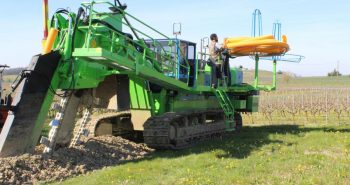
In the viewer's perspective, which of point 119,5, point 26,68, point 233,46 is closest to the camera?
point 26,68

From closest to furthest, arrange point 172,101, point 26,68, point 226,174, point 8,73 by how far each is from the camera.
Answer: point 226,174 < point 26,68 < point 8,73 < point 172,101

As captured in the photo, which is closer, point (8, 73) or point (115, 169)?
point (115, 169)

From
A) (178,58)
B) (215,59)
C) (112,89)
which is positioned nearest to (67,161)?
(112,89)

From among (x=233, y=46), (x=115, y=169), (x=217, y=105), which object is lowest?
(x=115, y=169)

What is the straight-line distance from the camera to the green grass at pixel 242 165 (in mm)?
8133

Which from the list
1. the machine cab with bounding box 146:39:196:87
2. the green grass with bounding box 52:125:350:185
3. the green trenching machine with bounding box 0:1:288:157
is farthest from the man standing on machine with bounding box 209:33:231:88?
the green grass with bounding box 52:125:350:185

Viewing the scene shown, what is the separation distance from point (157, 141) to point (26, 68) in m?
3.45

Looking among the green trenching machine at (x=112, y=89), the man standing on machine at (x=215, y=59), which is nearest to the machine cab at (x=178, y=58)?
the green trenching machine at (x=112, y=89)

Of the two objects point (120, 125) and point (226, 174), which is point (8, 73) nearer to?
point (120, 125)

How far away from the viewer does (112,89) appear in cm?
1161

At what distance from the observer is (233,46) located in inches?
573

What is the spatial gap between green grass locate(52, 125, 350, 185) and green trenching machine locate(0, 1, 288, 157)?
3.04ft

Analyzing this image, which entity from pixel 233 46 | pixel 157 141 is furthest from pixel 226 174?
pixel 233 46

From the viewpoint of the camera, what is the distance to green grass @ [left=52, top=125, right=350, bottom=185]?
8133 mm
